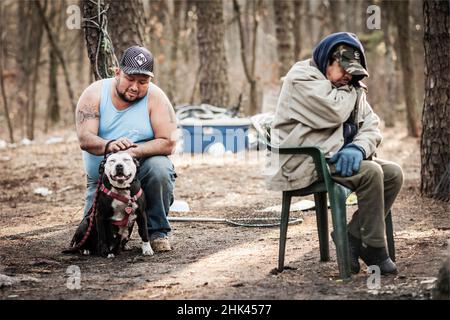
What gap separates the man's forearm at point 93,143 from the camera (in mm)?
5527

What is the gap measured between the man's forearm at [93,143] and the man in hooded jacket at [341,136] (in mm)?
1464

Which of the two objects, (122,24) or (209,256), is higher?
(122,24)

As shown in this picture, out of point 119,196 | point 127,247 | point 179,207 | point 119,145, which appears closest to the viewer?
point 119,196

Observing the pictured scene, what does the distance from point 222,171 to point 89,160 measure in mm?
4899

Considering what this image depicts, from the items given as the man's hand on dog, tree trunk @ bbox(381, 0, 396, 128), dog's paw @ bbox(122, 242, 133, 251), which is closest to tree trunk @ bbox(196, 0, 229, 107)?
tree trunk @ bbox(381, 0, 396, 128)

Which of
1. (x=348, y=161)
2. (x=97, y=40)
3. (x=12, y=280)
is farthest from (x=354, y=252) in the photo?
(x=97, y=40)

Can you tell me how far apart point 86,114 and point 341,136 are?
2.12 m

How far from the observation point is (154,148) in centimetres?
560

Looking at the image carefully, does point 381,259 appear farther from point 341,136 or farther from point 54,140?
point 54,140

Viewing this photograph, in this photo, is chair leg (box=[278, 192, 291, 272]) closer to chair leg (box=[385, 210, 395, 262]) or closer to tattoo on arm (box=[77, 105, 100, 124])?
chair leg (box=[385, 210, 395, 262])

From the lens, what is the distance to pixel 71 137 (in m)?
16.2

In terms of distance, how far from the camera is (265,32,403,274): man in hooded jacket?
4.38 meters

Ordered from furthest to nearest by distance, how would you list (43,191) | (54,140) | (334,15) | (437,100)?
1. (334,15)
2. (54,140)
3. (43,191)
4. (437,100)

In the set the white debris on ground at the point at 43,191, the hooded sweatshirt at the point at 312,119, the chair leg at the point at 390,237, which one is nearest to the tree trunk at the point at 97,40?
the white debris on ground at the point at 43,191
